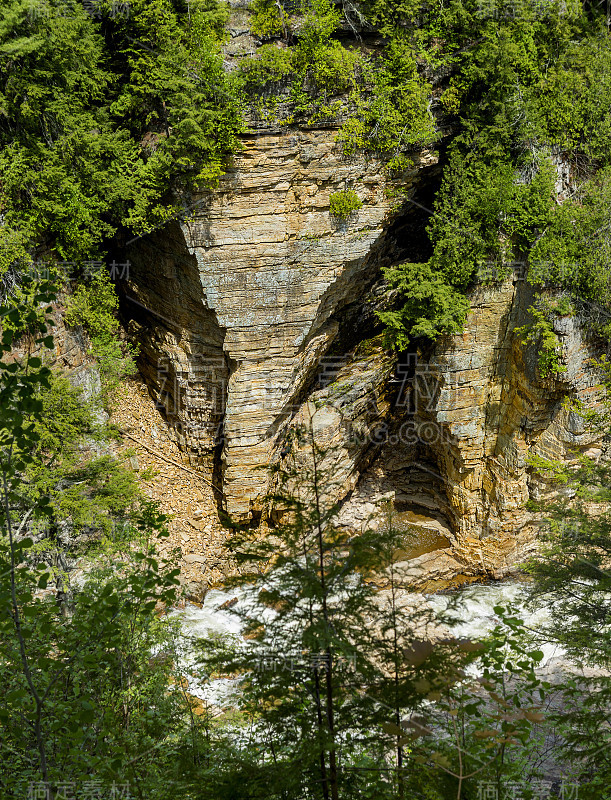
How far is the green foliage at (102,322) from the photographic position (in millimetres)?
11951

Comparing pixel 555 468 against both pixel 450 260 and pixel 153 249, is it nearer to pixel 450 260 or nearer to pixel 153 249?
pixel 450 260

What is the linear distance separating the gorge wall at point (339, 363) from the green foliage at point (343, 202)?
142 mm

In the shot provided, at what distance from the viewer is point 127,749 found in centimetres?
454

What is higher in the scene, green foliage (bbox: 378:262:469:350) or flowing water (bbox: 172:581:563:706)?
green foliage (bbox: 378:262:469:350)

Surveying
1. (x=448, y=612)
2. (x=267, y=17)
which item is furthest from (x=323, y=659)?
(x=267, y=17)

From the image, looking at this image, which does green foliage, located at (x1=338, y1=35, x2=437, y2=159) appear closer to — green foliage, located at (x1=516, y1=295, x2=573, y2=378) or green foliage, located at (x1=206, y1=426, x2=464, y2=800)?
green foliage, located at (x1=516, y1=295, x2=573, y2=378)

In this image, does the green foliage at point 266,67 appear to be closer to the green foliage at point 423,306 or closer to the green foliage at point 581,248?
the green foliage at point 423,306

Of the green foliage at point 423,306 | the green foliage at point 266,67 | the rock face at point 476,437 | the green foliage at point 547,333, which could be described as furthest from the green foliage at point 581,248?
the green foliage at point 266,67

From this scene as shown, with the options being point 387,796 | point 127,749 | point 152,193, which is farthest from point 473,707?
point 152,193

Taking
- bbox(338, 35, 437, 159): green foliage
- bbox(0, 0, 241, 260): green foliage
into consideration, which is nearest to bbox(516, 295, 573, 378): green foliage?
bbox(338, 35, 437, 159): green foliage

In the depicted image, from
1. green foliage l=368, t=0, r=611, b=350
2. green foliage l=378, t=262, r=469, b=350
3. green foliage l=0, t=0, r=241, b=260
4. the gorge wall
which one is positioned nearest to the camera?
green foliage l=0, t=0, r=241, b=260

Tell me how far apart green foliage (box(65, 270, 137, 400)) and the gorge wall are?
30.8 inches

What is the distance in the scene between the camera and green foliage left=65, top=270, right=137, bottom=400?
11951 mm

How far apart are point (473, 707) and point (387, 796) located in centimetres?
79
